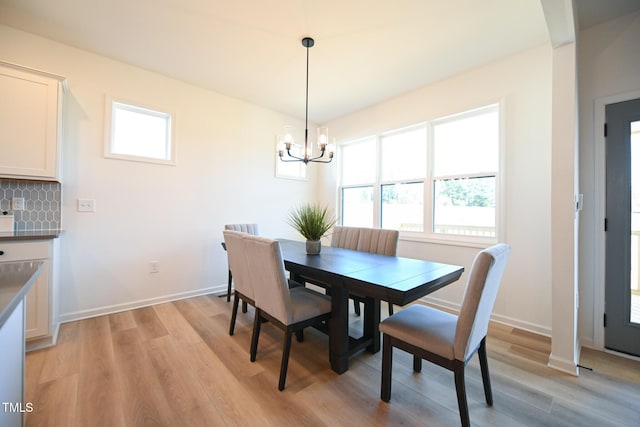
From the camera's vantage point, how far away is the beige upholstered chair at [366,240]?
2613 mm

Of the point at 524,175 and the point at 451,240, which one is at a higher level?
the point at 524,175

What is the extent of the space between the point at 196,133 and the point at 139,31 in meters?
1.22

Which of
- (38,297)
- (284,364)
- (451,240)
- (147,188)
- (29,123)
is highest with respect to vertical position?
(29,123)

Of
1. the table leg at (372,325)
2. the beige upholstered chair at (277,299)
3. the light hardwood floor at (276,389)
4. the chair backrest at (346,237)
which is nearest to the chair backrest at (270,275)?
the beige upholstered chair at (277,299)

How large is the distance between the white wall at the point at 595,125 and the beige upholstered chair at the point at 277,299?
7.76 feet

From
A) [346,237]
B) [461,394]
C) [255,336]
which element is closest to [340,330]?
[255,336]

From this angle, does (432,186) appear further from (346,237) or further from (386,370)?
(386,370)

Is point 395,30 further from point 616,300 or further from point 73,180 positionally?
point 73,180

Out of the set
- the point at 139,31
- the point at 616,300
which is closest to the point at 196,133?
the point at 139,31

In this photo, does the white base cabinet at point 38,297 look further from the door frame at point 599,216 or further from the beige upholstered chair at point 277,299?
the door frame at point 599,216

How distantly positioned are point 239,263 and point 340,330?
976 millimetres

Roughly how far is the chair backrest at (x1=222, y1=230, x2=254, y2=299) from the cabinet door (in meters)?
1.47

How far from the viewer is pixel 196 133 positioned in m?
3.44

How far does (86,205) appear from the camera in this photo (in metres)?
2.71
